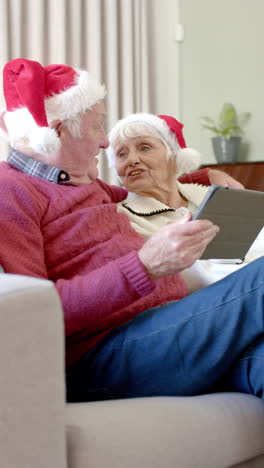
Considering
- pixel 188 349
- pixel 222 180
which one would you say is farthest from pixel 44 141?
pixel 222 180

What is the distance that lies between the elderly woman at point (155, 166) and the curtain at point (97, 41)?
741mm

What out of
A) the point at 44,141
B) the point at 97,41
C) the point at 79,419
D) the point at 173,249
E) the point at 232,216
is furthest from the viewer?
the point at 97,41

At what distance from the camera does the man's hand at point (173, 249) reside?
1146 millimetres

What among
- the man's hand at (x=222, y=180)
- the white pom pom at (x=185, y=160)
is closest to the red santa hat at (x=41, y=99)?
the white pom pom at (x=185, y=160)

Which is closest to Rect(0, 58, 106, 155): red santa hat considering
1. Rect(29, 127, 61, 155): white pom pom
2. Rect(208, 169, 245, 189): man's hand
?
Rect(29, 127, 61, 155): white pom pom

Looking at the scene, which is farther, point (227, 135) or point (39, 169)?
point (227, 135)

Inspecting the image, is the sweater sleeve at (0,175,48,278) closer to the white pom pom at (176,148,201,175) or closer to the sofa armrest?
the sofa armrest

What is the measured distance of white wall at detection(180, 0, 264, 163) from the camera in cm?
364

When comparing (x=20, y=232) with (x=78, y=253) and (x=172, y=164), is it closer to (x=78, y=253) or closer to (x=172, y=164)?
(x=78, y=253)

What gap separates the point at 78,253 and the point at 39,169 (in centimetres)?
24

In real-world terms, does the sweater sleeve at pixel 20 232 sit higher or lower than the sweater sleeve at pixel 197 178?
higher

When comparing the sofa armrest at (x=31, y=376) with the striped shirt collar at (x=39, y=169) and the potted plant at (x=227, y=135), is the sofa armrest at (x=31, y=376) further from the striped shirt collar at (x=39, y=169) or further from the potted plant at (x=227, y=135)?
the potted plant at (x=227, y=135)

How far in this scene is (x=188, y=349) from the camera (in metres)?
1.20

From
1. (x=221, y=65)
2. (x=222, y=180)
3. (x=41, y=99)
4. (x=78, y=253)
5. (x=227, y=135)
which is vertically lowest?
(x=227, y=135)
